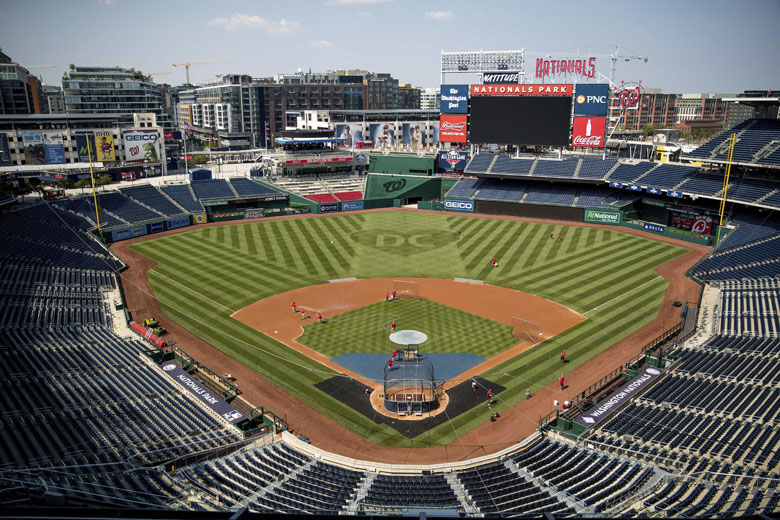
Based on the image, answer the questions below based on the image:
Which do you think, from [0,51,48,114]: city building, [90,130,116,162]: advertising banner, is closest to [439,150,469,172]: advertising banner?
[90,130,116,162]: advertising banner

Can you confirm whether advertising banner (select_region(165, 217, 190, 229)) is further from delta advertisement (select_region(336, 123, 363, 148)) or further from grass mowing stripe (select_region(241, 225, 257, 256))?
delta advertisement (select_region(336, 123, 363, 148))

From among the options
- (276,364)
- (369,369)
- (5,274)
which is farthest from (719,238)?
(5,274)

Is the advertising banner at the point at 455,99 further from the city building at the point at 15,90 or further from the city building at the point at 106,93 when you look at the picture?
the city building at the point at 15,90

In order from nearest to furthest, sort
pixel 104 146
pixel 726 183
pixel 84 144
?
1. pixel 726 183
2. pixel 84 144
3. pixel 104 146

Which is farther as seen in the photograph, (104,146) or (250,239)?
(104,146)

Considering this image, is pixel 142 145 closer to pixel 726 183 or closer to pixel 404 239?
pixel 404 239

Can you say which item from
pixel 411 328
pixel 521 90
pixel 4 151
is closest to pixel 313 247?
pixel 411 328
